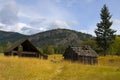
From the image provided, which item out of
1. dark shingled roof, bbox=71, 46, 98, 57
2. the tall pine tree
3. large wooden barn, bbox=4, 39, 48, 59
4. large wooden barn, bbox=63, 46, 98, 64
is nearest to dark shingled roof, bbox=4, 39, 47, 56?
large wooden barn, bbox=4, 39, 48, 59

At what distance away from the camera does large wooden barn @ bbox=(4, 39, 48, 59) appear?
50969mm

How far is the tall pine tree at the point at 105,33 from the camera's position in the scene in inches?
3012

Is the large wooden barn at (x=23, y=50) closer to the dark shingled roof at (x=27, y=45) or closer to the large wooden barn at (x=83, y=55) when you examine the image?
the dark shingled roof at (x=27, y=45)

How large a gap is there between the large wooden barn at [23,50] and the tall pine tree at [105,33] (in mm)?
28013

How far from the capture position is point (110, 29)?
78.4 meters

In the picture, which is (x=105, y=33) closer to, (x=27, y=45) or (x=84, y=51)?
(x=84, y=51)

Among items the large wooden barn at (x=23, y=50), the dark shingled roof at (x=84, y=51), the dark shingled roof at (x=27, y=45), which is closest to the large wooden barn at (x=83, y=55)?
the dark shingled roof at (x=84, y=51)

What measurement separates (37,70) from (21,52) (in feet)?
77.1

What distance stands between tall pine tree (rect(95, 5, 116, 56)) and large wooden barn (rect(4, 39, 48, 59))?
2801 centimetres

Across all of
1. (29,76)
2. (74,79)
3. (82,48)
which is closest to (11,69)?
(29,76)

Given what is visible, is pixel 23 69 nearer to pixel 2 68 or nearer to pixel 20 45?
pixel 2 68

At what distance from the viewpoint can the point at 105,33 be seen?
78000 millimetres

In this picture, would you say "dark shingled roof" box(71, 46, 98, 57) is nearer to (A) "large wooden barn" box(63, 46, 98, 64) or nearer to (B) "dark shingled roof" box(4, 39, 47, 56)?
(A) "large wooden barn" box(63, 46, 98, 64)

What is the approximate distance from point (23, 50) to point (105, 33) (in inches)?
1254
